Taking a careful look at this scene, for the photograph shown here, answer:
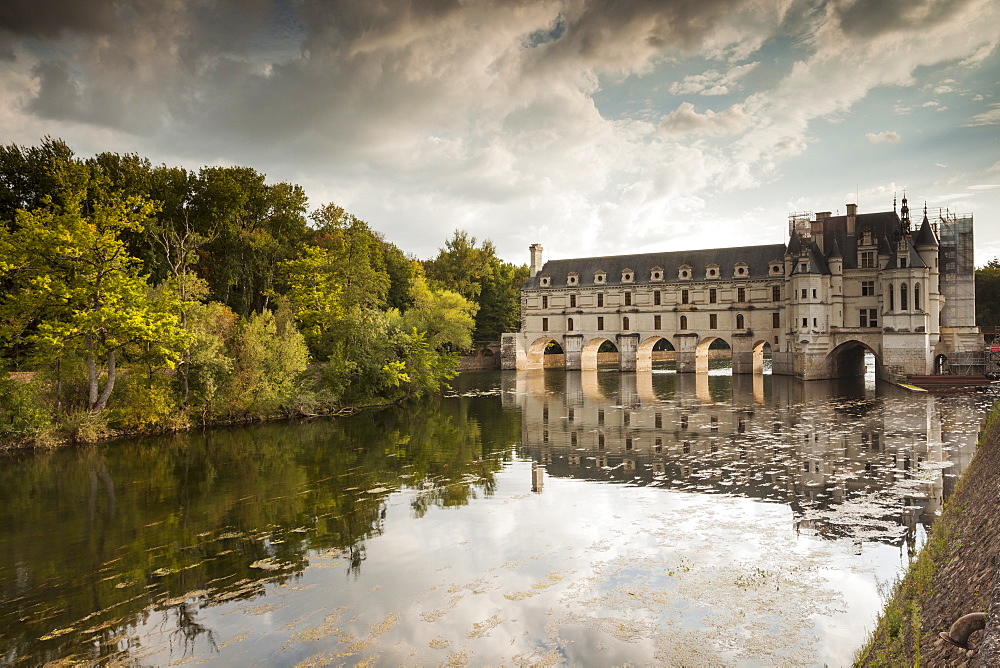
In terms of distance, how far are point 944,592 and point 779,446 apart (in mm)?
13138

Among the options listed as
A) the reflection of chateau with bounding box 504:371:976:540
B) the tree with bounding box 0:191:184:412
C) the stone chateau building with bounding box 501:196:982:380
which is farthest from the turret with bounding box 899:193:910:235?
the tree with bounding box 0:191:184:412

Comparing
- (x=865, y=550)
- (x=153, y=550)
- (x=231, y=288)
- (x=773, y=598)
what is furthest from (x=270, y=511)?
(x=231, y=288)

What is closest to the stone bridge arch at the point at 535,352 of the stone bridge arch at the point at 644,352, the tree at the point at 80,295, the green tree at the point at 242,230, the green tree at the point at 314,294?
the stone bridge arch at the point at 644,352

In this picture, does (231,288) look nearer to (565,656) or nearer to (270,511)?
(270,511)

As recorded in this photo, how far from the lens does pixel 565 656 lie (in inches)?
286

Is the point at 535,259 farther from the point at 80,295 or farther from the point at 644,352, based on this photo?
the point at 80,295

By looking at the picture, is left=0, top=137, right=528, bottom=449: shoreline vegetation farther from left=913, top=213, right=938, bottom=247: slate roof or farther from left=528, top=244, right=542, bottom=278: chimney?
left=913, top=213, right=938, bottom=247: slate roof

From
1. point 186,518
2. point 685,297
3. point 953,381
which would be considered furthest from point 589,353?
point 186,518

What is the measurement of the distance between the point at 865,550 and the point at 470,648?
6.92 meters

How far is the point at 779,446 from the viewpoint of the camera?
19500mm

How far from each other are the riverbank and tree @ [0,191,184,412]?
901 inches

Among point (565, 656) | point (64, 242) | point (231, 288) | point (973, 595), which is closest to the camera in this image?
point (973, 595)

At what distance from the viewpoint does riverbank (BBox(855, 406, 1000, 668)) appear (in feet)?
18.6

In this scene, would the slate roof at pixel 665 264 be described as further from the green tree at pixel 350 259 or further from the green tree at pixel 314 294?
the green tree at pixel 314 294
